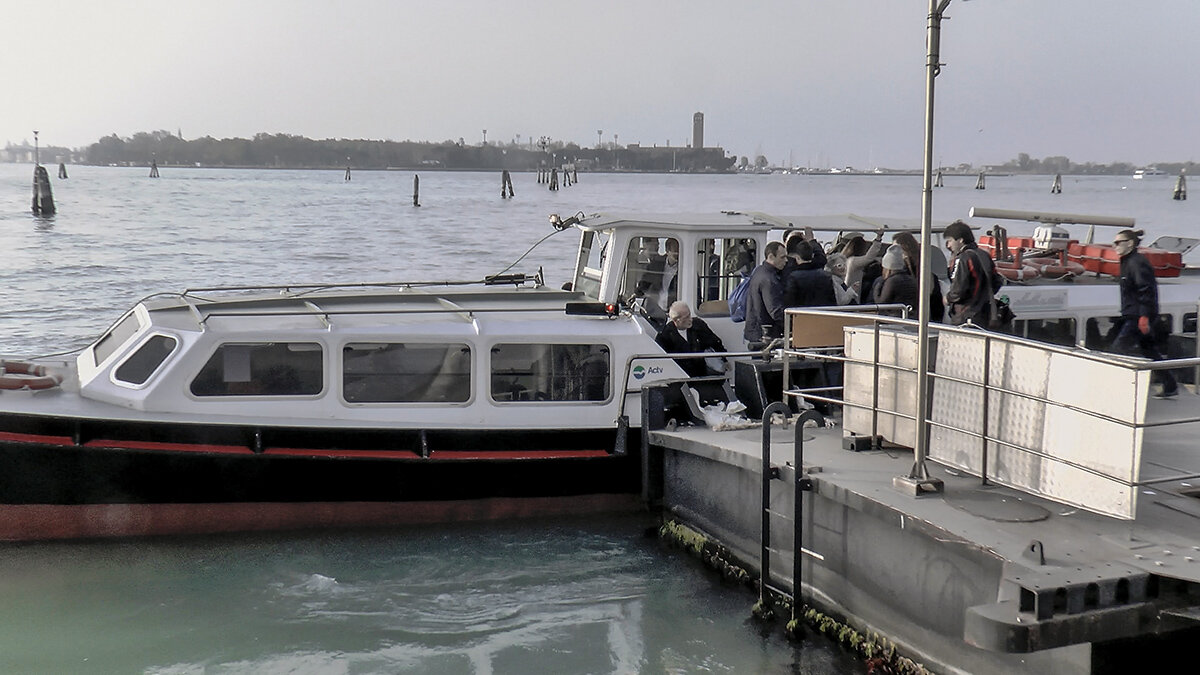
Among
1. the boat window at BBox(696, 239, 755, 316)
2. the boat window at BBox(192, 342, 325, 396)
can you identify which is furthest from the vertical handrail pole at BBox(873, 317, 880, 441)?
the boat window at BBox(192, 342, 325, 396)

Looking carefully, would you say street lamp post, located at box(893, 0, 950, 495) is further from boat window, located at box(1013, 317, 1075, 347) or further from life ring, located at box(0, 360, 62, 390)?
life ring, located at box(0, 360, 62, 390)

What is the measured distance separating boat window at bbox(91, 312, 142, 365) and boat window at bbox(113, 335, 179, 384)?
44 centimetres

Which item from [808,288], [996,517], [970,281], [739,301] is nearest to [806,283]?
[808,288]

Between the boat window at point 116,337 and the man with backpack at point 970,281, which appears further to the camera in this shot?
the boat window at point 116,337

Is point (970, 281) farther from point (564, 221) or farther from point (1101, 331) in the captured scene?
point (564, 221)

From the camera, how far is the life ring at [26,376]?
1011 cm

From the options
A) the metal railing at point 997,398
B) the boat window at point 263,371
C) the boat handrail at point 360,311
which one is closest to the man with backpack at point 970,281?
the metal railing at point 997,398

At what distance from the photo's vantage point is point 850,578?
7781mm

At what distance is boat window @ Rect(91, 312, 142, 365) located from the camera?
1062 centimetres

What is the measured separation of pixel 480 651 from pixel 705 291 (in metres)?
4.99

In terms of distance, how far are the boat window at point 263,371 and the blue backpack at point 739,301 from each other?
4.23m

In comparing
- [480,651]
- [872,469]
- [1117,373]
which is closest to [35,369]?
[480,651]

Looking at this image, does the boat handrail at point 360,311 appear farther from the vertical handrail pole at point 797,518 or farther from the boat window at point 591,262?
the vertical handrail pole at point 797,518

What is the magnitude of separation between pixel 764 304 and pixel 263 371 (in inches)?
187
